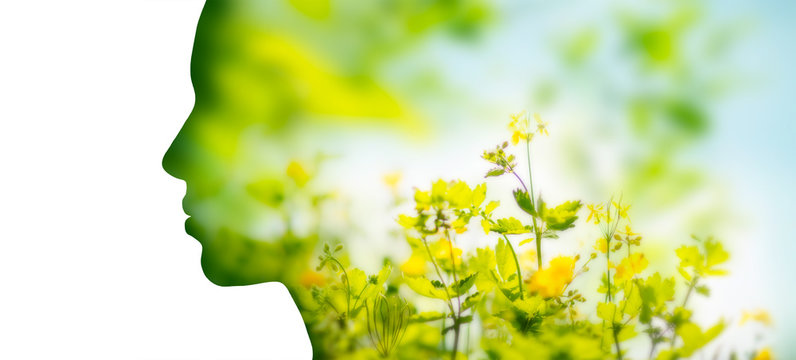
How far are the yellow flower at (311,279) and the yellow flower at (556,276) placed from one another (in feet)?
1.52

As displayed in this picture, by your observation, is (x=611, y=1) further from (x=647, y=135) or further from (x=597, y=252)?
(x=597, y=252)

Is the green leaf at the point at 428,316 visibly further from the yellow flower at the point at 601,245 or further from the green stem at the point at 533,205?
the yellow flower at the point at 601,245

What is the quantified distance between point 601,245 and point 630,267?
68 millimetres

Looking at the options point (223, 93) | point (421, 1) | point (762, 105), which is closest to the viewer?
point (762, 105)

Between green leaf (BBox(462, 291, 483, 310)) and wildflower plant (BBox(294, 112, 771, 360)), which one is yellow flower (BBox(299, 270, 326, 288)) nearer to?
wildflower plant (BBox(294, 112, 771, 360))

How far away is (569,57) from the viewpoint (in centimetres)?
144

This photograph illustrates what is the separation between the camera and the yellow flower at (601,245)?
1438 mm

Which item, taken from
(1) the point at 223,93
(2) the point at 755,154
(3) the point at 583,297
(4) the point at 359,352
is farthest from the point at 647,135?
(1) the point at 223,93

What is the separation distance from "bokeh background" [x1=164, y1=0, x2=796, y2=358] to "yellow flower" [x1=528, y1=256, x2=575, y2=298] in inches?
1.2

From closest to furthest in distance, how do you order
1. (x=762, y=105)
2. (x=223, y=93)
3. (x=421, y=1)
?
1. (x=762, y=105)
2. (x=421, y=1)
3. (x=223, y=93)

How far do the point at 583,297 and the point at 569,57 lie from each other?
461 mm

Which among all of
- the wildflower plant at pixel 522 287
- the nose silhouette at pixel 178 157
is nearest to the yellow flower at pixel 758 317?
the wildflower plant at pixel 522 287

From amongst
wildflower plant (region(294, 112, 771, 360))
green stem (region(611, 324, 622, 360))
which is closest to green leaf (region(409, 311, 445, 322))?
wildflower plant (region(294, 112, 771, 360))

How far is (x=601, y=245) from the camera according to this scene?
4.73 feet
